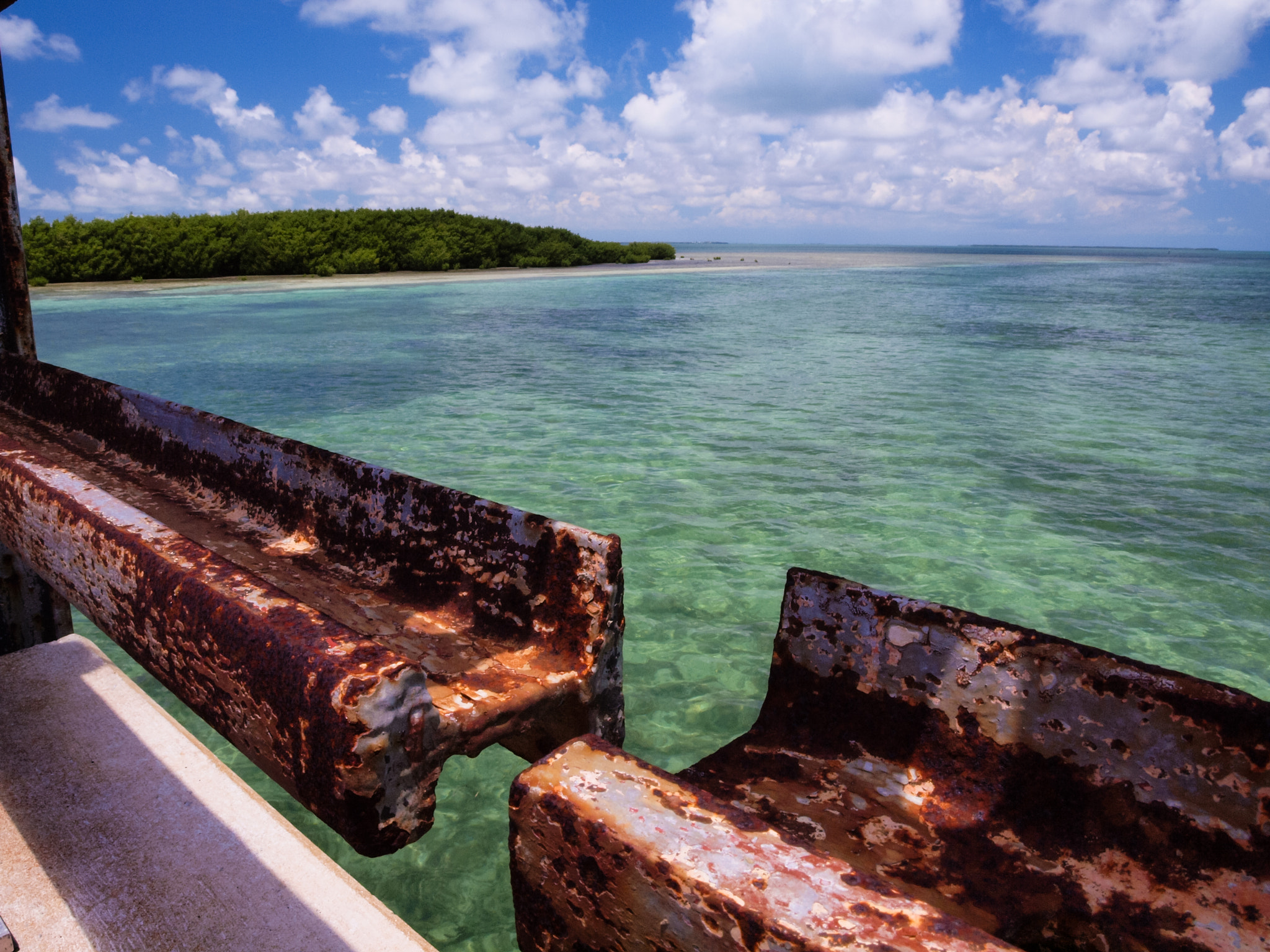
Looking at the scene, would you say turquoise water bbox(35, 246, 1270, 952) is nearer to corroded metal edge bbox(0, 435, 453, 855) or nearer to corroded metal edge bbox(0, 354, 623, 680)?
corroded metal edge bbox(0, 354, 623, 680)

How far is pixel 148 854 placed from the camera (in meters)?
2.01

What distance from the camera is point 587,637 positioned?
1.57 meters

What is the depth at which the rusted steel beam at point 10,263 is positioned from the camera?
3.25 meters

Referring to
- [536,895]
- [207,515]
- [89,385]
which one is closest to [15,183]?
[89,385]

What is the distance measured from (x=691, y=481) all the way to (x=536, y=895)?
5615 millimetres

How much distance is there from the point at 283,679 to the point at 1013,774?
1.47 meters

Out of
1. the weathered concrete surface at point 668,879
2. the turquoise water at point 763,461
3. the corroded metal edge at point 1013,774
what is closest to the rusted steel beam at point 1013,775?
the corroded metal edge at point 1013,774

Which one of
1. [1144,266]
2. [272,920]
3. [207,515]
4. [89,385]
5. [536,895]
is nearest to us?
[536,895]

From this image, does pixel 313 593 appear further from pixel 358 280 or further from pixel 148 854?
pixel 358 280

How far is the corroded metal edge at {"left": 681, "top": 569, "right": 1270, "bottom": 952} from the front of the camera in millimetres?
1423

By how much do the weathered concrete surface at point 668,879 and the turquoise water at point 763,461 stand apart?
5.80ft

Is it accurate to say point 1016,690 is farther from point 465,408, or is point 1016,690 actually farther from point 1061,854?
point 465,408

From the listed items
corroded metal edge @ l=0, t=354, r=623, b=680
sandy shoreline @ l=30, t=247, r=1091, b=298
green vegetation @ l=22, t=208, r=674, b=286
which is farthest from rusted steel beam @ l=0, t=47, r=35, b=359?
green vegetation @ l=22, t=208, r=674, b=286

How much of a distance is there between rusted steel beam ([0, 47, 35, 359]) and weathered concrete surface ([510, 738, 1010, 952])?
344 centimetres
